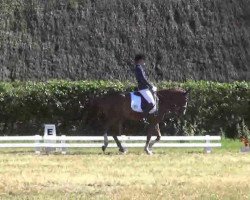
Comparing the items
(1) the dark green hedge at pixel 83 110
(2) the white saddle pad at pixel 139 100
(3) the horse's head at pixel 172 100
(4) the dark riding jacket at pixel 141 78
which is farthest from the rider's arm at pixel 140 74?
(1) the dark green hedge at pixel 83 110

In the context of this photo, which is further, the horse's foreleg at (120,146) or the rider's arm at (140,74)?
the horse's foreleg at (120,146)

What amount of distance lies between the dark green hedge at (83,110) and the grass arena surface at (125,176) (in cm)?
684

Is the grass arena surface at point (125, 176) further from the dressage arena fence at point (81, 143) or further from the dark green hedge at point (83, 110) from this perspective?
the dark green hedge at point (83, 110)

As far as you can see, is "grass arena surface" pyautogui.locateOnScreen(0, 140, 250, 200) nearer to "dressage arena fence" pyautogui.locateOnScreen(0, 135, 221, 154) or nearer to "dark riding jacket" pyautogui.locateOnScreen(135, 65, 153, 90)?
"dressage arena fence" pyautogui.locateOnScreen(0, 135, 221, 154)

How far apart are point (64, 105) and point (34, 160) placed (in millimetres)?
8618

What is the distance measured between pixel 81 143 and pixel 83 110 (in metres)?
4.49

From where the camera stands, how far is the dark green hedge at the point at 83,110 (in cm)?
2500

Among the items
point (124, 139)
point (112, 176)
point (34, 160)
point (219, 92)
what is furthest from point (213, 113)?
point (112, 176)

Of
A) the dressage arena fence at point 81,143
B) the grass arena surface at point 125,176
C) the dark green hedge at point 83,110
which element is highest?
the dark green hedge at point 83,110

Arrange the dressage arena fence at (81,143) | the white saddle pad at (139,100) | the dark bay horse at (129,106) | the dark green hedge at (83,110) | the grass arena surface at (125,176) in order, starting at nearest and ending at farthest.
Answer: the grass arena surface at (125,176) → the white saddle pad at (139,100) → the dark bay horse at (129,106) → the dressage arena fence at (81,143) → the dark green hedge at (83,110)

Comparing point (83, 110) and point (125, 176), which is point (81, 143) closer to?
point (83, 110)

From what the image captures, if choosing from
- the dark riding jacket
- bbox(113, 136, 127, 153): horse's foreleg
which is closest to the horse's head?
the dark riding jacket

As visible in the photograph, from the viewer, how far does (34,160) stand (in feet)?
54.4

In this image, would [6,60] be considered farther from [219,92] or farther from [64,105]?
[219,92]
